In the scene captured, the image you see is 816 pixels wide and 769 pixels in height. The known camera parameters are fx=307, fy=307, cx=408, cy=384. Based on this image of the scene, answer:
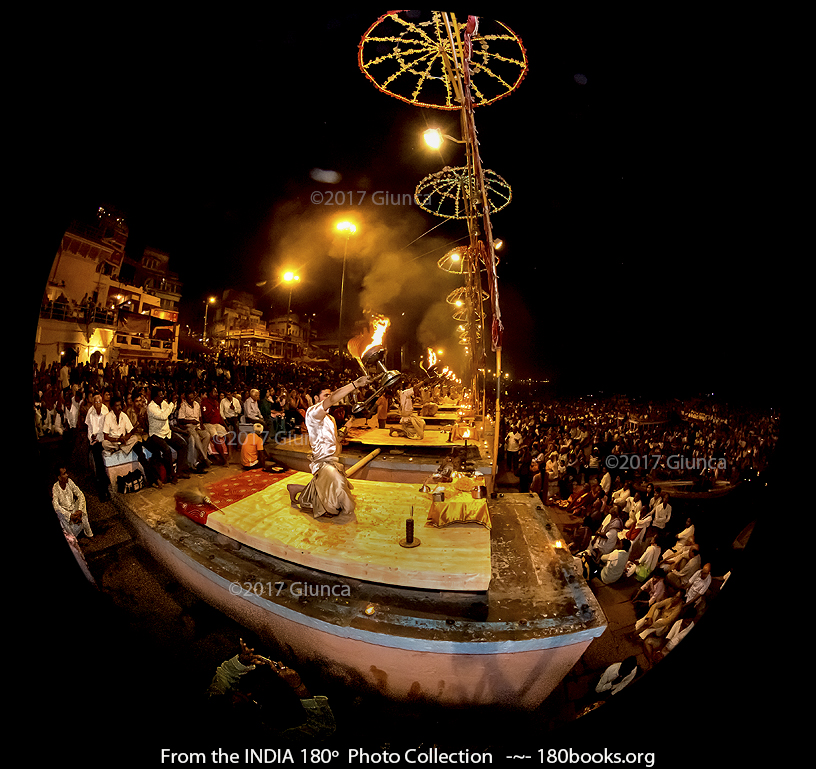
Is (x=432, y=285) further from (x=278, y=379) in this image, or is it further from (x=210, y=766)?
(x=210, y=766)

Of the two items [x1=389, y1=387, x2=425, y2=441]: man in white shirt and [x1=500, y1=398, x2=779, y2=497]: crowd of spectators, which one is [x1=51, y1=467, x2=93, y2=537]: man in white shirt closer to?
[x1=389, y1=387, x2=425, y2=441]: man in white shirt

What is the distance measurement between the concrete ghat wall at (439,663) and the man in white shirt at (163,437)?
5.25 metres

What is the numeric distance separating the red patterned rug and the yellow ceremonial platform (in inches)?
8.7

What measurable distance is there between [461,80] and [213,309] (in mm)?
7978

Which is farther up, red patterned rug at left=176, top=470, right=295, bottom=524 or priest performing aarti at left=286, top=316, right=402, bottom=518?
priest performing aarti at left=286, top=316, right=402, bottom=518

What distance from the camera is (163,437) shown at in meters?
7.69

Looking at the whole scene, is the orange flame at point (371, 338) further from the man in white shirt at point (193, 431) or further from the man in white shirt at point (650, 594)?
the man in white shirt at point (650, 594)

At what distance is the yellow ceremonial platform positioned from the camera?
4355mm

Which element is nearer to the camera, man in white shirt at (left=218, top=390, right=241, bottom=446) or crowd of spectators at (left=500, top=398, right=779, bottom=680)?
crowd of spectators at (left=500, top=398, right=779, bottom=680)

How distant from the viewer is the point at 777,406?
270 cm

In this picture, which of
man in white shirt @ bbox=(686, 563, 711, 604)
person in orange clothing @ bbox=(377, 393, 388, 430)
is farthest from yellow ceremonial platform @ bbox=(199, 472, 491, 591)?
person in orange clothing @ bbox=(377, 393, 388, 430)

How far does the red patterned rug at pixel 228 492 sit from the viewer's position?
19.6ft

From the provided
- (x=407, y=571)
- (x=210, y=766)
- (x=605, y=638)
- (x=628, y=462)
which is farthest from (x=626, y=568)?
(x=210, y=766)

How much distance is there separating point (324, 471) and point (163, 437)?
4926 mm
